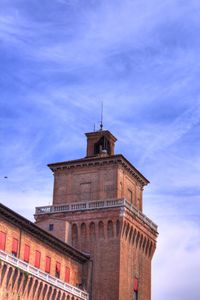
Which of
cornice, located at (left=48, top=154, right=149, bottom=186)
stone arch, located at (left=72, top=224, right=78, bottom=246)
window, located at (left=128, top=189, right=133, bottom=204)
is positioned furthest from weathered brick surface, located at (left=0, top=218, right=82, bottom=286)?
cornice, located at (left=48, top=154, right=149, bottom=186)

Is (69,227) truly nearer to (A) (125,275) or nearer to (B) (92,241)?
(B) (92,241)

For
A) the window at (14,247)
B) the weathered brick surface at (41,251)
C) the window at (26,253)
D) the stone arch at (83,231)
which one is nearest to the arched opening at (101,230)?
the stone arch at (83,231)

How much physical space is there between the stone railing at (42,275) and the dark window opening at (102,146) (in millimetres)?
19826

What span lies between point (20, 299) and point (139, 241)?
74.5 ft

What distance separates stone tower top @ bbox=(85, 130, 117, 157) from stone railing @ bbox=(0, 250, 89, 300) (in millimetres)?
19660

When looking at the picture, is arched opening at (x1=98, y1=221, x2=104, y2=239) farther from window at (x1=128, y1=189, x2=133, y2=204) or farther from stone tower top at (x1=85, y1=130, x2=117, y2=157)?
stone tower top at (x1=85, y1=130, x2=117, y2=157)

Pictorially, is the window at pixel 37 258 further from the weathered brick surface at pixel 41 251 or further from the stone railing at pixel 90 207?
the stone railing at pixel 90 207

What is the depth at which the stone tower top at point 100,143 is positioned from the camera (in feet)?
260

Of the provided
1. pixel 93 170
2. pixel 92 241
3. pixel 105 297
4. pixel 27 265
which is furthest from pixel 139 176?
pixel 27 265

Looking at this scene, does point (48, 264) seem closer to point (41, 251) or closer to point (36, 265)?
point (41, 251)

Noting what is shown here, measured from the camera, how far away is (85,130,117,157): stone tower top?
7919 cm

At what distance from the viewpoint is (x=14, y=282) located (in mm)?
53312

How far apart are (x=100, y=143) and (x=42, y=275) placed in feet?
84.1

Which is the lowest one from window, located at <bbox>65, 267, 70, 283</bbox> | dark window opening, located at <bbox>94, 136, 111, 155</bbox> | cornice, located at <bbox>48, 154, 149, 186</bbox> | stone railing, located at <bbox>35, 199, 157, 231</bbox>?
window, located at <bbox>65, 267, 70, 283</bbox>
